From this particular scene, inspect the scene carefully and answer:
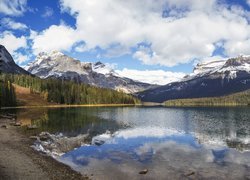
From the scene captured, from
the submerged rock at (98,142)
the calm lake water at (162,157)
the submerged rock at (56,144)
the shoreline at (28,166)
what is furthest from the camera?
the submerged rock at (98,142)

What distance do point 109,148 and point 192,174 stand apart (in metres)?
24.4

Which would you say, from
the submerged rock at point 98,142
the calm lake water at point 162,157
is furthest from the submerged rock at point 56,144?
the submerged rock at point 98,142

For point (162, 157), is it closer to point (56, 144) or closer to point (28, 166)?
point (56, 144)

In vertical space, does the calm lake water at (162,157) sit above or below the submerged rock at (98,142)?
below

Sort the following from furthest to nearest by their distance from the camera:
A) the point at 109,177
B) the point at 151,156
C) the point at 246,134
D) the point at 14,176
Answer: the point at 246,134 < the point at 151,156 < the point at 109,177 < the point at 14,176

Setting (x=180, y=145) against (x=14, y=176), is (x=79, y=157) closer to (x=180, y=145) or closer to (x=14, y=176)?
(x=14, y=176)

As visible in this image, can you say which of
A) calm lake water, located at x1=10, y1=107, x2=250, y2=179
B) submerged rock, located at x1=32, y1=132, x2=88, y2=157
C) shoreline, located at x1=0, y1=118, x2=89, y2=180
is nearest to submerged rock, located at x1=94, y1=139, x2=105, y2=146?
calm lake water, located at x1=10, y1=107, x2=250, y2=179

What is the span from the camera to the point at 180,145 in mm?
71688

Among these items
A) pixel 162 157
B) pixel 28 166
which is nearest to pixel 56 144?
pixel 162 157

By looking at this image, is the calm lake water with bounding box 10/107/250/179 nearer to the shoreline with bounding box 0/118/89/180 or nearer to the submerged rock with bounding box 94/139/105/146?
the submerged rock with bounding box 94/139/105/146

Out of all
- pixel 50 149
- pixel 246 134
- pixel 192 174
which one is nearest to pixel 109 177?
pixel 192 174

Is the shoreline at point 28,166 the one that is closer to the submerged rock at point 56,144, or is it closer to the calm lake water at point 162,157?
the calm lake water at point 162,157

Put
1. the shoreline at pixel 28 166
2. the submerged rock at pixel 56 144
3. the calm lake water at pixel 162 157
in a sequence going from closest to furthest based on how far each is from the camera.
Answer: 1. the shoreline at pixel 28 166
2. the calm lake water at pixel 162 157
3. the submerged rock at pixel 56 144

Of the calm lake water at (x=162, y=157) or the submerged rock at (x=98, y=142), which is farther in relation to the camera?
the submerged rock at (x=98, y=142)
